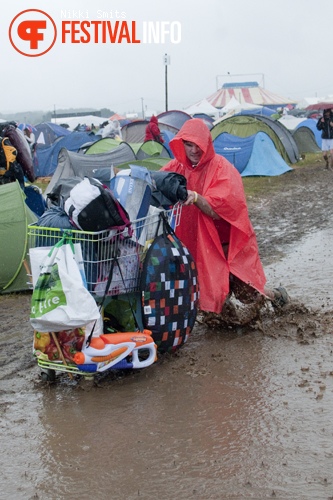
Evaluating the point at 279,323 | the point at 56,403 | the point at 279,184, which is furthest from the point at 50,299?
the point at 279,184

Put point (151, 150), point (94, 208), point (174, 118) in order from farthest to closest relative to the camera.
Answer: point (174, 118) < point (151, 150) < point (94, 208)

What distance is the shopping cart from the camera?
13.9ft

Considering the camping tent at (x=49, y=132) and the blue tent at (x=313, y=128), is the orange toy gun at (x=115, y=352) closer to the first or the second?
the blue tent at (x=313, y=128)

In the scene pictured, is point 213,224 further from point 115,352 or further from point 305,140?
point 305,140

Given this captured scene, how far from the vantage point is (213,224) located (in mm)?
5090

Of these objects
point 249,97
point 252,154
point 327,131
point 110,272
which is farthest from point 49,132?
point 249,97

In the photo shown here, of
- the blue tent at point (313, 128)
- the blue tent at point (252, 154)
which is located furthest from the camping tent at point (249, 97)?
the blue tent at point (252, 154)

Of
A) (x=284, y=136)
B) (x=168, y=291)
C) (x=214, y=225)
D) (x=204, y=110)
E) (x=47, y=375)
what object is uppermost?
(x=214, y=225)

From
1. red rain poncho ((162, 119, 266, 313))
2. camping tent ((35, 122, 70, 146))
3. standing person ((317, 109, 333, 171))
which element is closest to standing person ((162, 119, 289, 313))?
red rain poncho ((162, 119, 266, 313))

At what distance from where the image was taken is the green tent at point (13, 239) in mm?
6898

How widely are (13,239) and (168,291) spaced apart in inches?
112

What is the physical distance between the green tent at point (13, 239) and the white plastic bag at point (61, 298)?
2.78 metres

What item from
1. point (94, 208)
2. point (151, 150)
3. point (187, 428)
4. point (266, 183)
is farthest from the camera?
point (266, 183)

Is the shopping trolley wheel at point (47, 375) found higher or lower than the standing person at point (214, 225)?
lower
